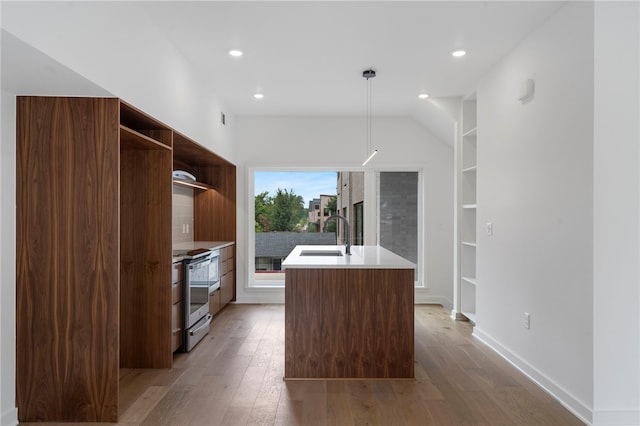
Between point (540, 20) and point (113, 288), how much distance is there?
3.41 metres

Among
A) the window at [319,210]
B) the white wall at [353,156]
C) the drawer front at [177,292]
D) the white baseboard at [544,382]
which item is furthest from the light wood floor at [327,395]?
the window at [319,210]

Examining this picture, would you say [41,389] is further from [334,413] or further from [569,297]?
[569,297]

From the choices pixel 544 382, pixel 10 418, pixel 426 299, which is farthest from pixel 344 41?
pixel 426 299

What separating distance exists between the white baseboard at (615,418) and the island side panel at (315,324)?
163 cm

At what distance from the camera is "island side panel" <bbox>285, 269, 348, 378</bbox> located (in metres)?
3.32

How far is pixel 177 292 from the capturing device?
12.4ft

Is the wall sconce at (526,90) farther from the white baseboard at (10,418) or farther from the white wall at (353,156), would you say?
the white baseboard at (10,418)

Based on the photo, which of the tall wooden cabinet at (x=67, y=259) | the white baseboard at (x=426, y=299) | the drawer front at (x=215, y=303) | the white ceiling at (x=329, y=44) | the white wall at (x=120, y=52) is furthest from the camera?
the white baseboard at (x=426, y=299)

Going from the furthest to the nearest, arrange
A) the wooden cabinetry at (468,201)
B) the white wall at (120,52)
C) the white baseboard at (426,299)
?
the white baseboard at (426,299) → the wooden cabinetry at (468,201) → the white wall at (120,52)

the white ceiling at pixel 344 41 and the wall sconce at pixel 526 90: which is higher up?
the white ceiling at pixel 344 41

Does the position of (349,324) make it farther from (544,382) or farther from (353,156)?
(353,156)

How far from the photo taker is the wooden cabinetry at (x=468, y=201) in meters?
5.11

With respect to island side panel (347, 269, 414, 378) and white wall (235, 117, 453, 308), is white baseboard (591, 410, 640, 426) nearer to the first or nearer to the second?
island side panel (347, 269, 414, 378)

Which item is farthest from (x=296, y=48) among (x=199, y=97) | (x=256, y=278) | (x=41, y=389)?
(x=256, y=278)
